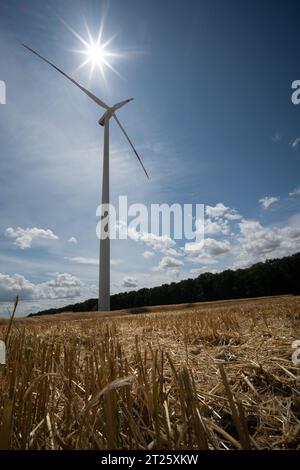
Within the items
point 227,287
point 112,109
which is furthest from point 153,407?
point 227,287

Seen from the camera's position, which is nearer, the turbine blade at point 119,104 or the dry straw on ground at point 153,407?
the dry straw on ground at point 153,407

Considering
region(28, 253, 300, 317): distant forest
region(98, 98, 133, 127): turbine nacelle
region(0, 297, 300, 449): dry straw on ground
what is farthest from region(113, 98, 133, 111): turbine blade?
region(28, 253, 300, 317): distant forest

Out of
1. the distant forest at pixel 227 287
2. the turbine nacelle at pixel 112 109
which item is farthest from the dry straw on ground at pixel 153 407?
the distant forest at pixel 227 287

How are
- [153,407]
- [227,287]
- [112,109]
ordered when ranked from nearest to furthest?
[153,407]
[112,109]
[227,287]

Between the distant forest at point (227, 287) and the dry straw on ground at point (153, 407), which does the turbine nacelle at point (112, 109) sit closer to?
the dry straw on ground at point (153, 407)

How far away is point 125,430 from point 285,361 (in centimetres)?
189

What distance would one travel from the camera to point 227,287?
3733 inches

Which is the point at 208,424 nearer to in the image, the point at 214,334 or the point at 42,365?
the point at 42,365

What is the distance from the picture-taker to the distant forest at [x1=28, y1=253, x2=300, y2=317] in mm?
84250

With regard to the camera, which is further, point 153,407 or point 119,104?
point 119,104

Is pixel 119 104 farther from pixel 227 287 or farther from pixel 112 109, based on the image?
pixel 227 287

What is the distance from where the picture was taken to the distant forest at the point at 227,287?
276ft

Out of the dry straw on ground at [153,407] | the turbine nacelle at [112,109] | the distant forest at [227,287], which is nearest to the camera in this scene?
the dry straw on ground at [153,407]
